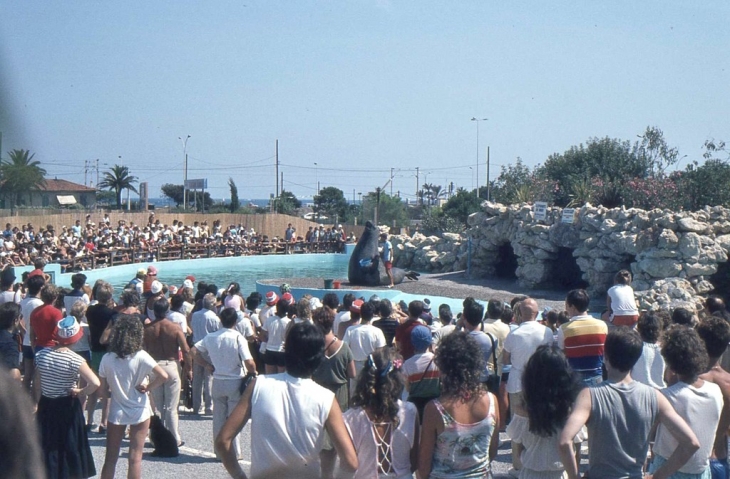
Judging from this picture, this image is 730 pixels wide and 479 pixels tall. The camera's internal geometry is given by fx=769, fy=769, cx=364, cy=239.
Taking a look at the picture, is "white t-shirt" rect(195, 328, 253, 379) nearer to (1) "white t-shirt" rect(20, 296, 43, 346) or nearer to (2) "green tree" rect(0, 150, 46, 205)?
(1) "white t-shirt" rect(20, 296, 43, 346)

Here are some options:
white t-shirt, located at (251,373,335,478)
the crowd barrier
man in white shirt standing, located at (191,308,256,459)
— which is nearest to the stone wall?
the crowd barrier

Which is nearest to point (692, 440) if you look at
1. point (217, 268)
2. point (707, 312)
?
point (707, 312)

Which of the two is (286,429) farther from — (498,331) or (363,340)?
(498,331)

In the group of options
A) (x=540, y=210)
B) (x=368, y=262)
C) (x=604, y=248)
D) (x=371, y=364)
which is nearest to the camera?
(x=371, y=364)

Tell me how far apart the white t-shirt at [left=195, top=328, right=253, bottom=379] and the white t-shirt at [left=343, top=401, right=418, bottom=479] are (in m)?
2.82

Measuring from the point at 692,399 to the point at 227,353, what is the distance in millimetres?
4079

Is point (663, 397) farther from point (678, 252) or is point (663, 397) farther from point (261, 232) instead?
point (261, 232)

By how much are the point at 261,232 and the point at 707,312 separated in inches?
1498

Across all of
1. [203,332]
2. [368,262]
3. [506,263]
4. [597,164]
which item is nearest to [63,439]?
[203,332]

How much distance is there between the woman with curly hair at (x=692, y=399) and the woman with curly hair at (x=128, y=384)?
3.66 meters

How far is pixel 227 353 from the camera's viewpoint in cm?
705

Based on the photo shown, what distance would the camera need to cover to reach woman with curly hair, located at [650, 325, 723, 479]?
4477 mm

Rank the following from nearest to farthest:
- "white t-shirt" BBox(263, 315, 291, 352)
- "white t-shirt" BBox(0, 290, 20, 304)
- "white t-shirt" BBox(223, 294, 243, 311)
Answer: "white t-shirt" BBox(263, 315, 291, 352)
"white t-shirt" BBox(0, 290, 20, 304)
"white t-shirt" BBox(223, 294, 243, 311)

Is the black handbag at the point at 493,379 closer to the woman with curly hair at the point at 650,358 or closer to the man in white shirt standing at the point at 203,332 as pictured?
the woman with curly hair at the point at 650,358
